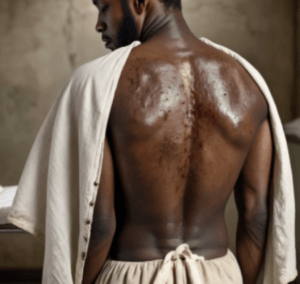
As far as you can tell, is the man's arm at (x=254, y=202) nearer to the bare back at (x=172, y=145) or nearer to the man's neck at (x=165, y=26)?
the bare back at (x=172, y=145)

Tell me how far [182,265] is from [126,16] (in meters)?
0.56

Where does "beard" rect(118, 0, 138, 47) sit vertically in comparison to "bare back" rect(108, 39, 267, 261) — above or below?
above

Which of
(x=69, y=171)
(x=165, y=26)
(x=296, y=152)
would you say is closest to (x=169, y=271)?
(x=69, y=171)

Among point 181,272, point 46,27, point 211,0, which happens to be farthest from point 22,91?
point 181,272

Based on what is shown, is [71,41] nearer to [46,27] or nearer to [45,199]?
[46,27]

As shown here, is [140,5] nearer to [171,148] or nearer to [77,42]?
[171,148]

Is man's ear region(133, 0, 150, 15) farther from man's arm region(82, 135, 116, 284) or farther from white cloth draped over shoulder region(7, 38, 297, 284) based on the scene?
man's arm region(82, 135, 116, 284)

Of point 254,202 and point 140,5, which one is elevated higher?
point 140,5

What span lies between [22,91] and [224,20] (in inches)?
51.0

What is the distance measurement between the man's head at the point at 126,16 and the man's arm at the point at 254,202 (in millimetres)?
348

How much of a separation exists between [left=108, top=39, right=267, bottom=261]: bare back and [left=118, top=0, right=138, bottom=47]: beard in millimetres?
108

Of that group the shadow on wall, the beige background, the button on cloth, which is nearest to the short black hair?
the button on cloth

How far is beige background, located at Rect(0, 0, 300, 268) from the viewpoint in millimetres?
2389

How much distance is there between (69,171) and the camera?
2.56 ft
